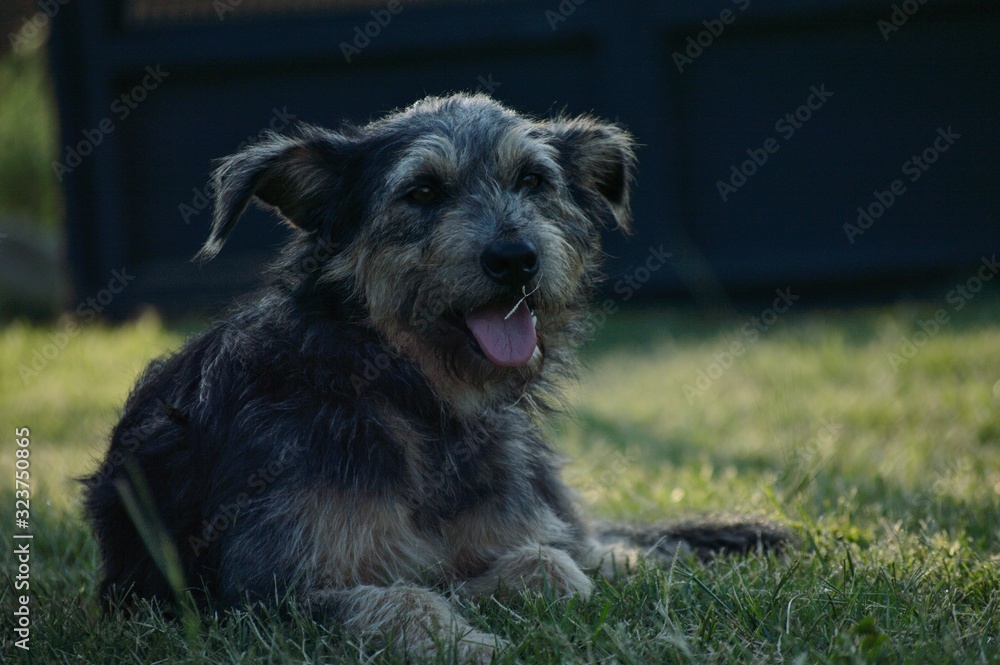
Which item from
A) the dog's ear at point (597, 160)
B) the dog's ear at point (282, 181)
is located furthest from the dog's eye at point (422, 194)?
the dog's ear at point (597, 160)

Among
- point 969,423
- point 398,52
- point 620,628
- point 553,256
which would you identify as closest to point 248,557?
point 620,628

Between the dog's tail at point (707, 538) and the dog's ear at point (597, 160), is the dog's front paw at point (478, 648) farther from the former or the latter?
the dog's ear at point (597, 160)

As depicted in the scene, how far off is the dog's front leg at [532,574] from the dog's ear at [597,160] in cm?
160

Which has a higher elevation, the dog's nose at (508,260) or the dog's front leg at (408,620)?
the dog's nose at (508,260)

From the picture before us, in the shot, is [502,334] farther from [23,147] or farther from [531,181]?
[23,147]

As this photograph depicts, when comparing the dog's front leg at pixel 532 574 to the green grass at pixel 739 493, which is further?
the dog's front leg at pixel 532 574

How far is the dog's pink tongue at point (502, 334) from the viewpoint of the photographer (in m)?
3.36

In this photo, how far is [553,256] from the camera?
3.46 metres

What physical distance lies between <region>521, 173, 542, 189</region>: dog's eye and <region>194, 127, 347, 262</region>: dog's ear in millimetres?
696

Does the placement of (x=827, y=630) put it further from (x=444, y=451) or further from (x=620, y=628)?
(x=444, y=451)

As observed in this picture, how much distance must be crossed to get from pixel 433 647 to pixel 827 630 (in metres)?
1.09

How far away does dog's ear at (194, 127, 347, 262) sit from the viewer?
11.4 feet

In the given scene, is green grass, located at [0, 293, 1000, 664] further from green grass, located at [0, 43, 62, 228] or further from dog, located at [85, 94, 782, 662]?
green grass, located at [0, 43, 62, 228]

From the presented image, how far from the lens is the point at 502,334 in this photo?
3.40 metres
